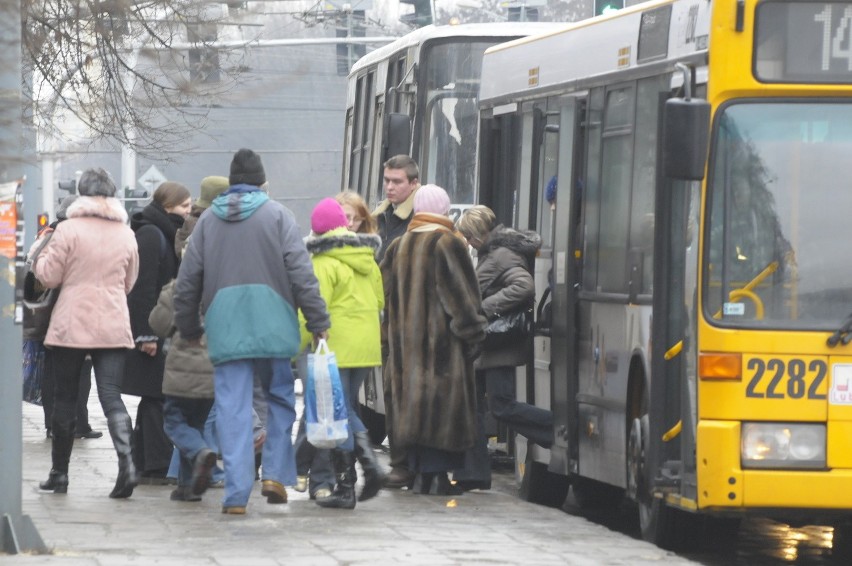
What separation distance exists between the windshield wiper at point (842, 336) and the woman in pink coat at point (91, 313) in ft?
13.3

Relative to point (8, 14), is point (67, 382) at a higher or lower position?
lower

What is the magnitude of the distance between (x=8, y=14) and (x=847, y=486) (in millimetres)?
4784

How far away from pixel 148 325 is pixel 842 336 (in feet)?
15.3

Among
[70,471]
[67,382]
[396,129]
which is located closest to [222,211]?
[67,382]

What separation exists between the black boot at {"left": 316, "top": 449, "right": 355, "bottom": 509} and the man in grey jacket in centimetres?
33

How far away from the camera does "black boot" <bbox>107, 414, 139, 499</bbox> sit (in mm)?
10578

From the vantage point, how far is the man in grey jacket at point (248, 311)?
975cm

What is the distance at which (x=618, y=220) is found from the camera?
9.96 m

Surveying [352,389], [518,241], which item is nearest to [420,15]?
[518,241]

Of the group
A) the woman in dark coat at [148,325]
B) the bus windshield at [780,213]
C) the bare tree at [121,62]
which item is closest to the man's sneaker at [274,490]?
the woman in dark coat at [148,325]

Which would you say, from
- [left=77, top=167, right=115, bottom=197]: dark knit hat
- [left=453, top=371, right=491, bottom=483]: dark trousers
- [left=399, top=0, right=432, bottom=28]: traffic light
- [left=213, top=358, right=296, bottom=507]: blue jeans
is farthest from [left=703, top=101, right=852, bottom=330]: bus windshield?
[left=399, top=0, right=432, bottom=28]: traffic light

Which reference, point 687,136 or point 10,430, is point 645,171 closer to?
point 687,136

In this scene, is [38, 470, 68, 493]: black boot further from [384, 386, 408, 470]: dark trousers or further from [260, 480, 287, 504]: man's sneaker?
[384, 386, 408, 470]: dark trousers

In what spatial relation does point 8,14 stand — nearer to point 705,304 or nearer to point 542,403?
point 705,304
